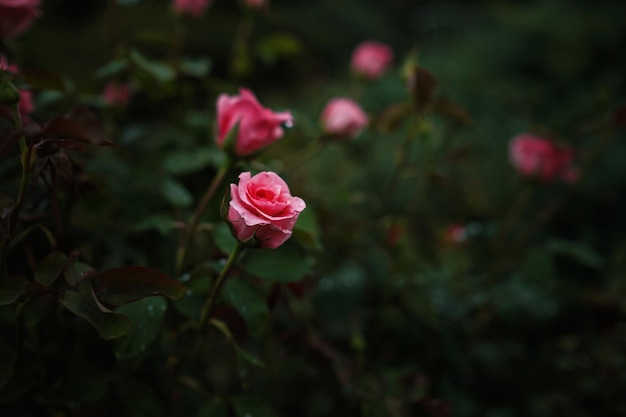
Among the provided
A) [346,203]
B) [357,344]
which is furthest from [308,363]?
[346,203]

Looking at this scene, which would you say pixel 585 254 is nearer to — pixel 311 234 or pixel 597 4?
pixel 311 234

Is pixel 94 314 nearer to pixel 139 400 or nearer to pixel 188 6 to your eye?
pixel 139 400

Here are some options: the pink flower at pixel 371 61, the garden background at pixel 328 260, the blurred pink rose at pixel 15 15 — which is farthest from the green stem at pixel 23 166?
the pink flower at pixel 371 61

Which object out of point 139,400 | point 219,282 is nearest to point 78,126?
point 219,282

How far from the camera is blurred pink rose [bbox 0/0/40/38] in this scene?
56 cm

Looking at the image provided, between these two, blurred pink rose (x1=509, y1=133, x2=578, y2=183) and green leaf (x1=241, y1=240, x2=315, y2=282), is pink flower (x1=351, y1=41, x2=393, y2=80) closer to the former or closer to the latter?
blurred pink rose (x1=509, y1=133, x2=578, y2=183)

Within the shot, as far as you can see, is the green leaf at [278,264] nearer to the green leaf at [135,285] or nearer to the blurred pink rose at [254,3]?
the green leaf at [135,285]

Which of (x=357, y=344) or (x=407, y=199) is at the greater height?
(x=357, y=344)

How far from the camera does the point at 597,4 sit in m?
1.81

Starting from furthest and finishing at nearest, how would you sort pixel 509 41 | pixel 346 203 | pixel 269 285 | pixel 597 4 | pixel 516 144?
pixel 509 41 < pixel 597 4 < pixel 516 144 < pixel 346 203 < pixel 269 285

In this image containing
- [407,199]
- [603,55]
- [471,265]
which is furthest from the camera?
[603,55]

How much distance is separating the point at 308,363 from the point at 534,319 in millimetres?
541

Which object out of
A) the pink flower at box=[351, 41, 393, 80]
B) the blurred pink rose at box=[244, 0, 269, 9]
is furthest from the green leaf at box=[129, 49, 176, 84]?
the pink flower at box=[351, 41, 393, 80]

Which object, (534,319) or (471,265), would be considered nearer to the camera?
(534,319)
